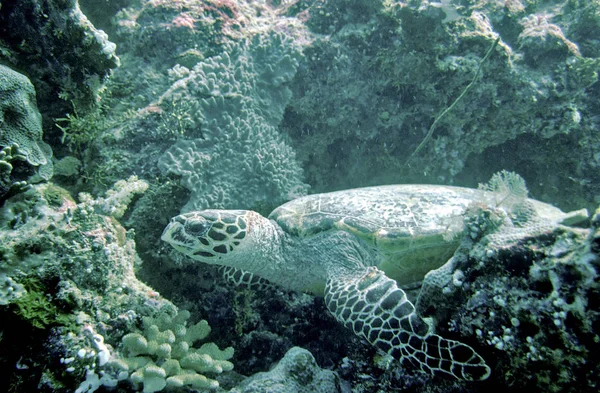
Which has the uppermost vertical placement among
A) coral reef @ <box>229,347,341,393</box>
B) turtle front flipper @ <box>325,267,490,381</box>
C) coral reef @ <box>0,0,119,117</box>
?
coral reef @ <box>0,0,119,117</box>

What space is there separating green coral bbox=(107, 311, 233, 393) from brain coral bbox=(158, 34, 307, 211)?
1339 mm

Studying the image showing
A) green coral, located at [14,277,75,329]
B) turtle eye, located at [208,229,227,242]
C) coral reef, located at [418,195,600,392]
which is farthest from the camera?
turtle eye, located at [208,229,227,242]

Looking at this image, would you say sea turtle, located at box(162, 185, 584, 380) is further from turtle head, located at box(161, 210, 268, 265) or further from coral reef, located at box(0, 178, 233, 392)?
coral reef, located at box(0, 178, 233, 392)

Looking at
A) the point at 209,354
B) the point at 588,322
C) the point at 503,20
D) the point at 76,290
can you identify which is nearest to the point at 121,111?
the point at 76,290

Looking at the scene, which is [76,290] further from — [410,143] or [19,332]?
[410,143]

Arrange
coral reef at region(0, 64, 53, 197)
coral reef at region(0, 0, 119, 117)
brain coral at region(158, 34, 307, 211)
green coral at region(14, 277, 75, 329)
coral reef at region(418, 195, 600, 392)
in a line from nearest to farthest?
coral reef at region(418, 195, 600, 392), green coral at region(14, 277, 75, 329), coral reef at region(0, 64, 53, 197), coral reef at region(0, 0, 119, 117), brain coral at region(158, 34, 307, 211)

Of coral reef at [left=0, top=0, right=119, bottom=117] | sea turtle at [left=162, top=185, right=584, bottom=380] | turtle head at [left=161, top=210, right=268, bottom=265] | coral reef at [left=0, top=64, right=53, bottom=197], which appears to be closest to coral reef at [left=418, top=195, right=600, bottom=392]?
sea turtle at [left=162, top=185, right=584, bottom=380]

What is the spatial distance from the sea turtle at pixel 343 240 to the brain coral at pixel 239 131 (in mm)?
491

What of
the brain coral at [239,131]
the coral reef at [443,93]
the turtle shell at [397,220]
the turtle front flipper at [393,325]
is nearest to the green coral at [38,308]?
the brain coral at [239,131]

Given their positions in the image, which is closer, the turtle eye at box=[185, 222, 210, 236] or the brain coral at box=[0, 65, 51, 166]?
the brain coral at box=[0, 65, 51, 166]

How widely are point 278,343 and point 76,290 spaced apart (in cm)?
164

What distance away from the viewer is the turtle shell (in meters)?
2.81

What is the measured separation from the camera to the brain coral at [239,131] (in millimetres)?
3357

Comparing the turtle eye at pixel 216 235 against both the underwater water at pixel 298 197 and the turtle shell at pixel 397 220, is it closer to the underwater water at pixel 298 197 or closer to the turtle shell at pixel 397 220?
the underwater water at pixel 298 197
